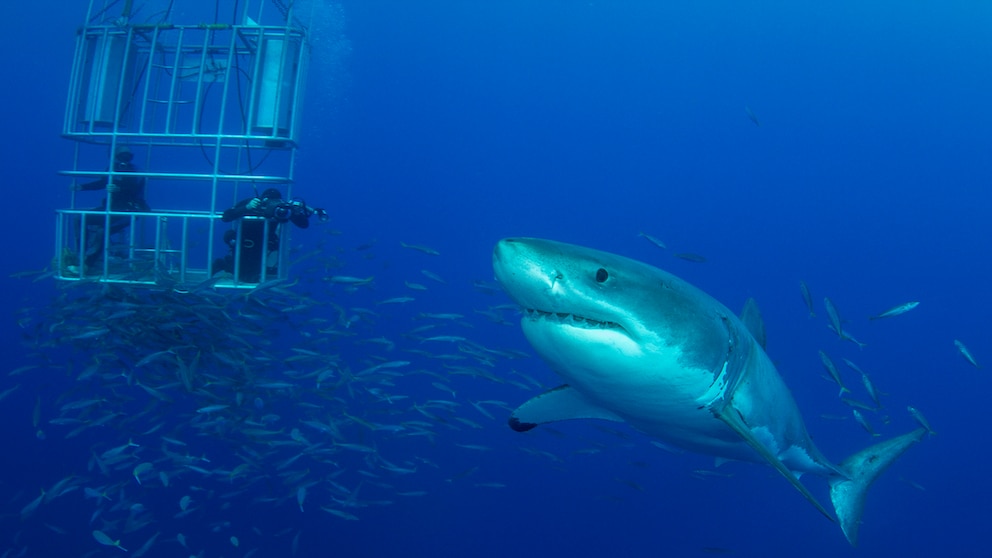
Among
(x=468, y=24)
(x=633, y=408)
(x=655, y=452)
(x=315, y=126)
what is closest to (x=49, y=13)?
(x=315, y=126)

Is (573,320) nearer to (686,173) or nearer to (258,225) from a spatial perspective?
(258,225)

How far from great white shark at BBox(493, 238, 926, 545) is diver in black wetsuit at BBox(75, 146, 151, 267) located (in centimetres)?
471

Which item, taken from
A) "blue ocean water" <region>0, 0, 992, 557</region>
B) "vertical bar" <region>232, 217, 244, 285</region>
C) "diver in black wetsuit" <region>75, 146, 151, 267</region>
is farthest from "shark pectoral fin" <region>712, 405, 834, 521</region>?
"blue ocean water" <region>0, 0, 992, 557</region>

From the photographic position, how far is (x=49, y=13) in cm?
2522

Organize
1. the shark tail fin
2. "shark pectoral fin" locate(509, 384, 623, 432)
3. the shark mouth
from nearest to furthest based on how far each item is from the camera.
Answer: the shark mouth
"shark pectoral fin" locate(509, 384, 623, 432)
the shark tail fin

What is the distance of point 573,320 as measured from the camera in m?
1.98


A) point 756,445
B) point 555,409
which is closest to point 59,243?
point 555,409

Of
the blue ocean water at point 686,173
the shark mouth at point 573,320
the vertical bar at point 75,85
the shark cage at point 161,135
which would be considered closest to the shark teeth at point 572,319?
the shark mouth at point 573,320

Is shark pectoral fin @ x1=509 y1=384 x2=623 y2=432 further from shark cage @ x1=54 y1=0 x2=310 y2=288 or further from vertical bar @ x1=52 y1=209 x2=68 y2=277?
vertical bar @ x1=52 y1=209 x2=68 y2=277

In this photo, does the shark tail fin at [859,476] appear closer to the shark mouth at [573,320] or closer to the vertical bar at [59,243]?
the shark mouth at [573,320]

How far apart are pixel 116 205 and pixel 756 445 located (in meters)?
6.00

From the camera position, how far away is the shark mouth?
1.97 metres

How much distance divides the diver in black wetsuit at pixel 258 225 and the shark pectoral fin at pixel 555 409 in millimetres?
3045

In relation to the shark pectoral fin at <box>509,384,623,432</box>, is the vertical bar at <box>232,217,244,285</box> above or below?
above
